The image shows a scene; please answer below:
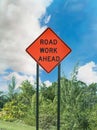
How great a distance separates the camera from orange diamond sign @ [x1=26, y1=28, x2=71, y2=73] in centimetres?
1522

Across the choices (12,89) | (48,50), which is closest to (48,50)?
(48,50)

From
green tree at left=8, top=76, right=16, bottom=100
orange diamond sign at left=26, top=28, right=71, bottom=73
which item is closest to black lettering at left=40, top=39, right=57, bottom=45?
orange diamond sign at left=26, top=28, right=71, bottom=73

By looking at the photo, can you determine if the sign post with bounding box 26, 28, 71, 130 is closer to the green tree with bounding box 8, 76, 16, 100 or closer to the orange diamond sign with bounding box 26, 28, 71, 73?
the orange diamond sign with bounding box 26, 28, 71, 73

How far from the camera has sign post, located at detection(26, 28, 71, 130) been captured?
49.9 feet

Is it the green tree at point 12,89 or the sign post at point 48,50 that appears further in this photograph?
the green tree at point 12,89

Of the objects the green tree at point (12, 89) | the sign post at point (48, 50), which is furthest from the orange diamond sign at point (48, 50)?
the green tree at point (12, 89)

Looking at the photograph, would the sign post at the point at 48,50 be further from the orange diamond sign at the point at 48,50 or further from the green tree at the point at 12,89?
the green tree at the point at 12,89

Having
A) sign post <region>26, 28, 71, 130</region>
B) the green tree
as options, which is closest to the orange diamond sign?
sign post <region>26, 28, 71, 130</region>

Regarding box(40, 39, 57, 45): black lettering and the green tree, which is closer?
box(40, 39, 57, 45): black lettering

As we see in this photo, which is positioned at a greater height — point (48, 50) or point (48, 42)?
point (48, 42)

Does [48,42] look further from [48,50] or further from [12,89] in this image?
[12,89]

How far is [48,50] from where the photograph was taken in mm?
15297

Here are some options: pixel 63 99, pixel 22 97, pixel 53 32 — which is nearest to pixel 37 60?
pixel 53 32

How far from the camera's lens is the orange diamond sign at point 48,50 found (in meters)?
15.2
